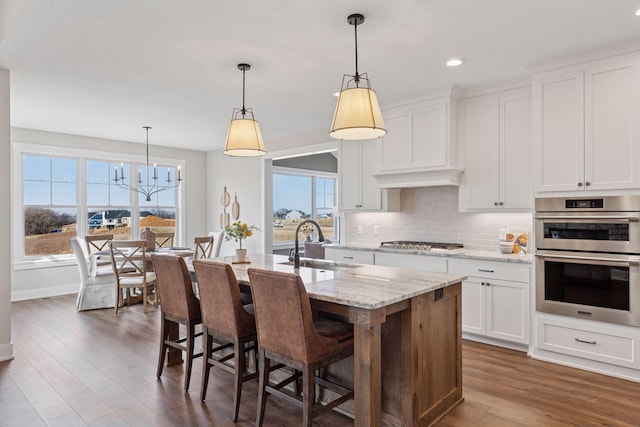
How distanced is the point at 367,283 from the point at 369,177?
9.12 feet

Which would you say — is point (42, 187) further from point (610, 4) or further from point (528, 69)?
point (610, 4)

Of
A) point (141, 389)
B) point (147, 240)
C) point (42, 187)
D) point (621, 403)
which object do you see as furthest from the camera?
point (42, 187)

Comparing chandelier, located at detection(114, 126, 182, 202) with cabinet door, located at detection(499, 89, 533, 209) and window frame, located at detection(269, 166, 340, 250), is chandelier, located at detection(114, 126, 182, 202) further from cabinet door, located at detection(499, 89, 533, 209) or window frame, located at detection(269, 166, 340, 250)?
cabinet door, located at detection(499, 89, 533, 209)

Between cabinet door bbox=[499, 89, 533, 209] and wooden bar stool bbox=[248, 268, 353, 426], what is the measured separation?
244 cm

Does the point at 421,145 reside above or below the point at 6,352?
above

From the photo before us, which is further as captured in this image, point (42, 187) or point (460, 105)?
point (42, 187)

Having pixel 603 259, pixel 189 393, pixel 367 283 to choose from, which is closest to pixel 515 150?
pixel 603 259

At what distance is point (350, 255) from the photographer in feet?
16.6

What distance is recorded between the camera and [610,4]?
8.36 ft

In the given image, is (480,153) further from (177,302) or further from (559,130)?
(177,302)

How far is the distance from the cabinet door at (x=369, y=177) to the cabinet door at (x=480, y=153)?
1086 mm

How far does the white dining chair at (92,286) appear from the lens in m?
5.40

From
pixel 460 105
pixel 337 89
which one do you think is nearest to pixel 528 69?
pixel 460 105

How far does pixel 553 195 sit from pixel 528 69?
1.14m
